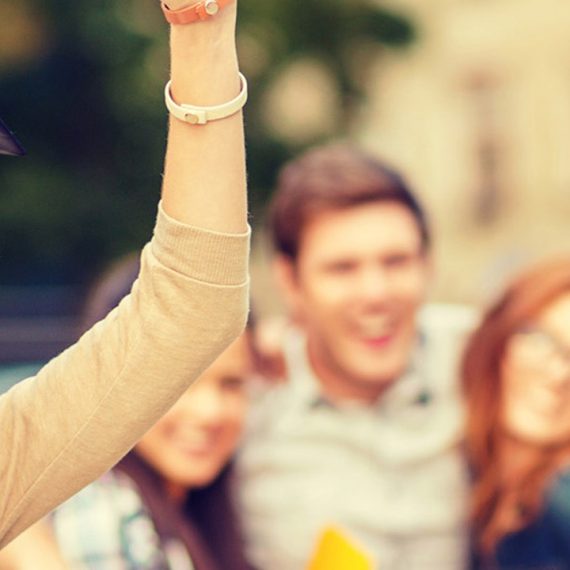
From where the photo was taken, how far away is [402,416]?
9.05ft

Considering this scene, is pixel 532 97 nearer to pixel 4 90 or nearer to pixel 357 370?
pixel 4 90

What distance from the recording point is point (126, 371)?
51.9 inches

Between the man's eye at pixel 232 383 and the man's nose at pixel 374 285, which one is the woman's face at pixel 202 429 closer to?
the man's eye at pixel 232 383

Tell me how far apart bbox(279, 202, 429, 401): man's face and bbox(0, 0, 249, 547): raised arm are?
1.40 meters

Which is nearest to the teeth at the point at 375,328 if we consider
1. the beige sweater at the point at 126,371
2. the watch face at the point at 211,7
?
the beige sweater at the point at 126,371

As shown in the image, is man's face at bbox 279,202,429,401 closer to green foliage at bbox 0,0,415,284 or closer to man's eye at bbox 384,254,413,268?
man's eye at bbox 384,254,413,268

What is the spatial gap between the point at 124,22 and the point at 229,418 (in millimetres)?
8541

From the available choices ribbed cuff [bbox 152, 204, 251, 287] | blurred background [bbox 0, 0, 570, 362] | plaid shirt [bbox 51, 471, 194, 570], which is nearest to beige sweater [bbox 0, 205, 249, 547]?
A: ribbed cuff [bbox 152, 204, 251, 287]

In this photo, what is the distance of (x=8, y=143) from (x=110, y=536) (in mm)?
1176

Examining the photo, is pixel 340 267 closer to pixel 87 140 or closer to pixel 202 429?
pixel 202 429

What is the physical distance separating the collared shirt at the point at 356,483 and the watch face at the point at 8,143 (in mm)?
1496

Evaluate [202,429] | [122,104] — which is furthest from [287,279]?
[122,104]

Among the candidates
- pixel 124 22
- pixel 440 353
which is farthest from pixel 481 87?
pixel 440 353

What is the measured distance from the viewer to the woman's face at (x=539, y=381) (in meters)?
2.76
